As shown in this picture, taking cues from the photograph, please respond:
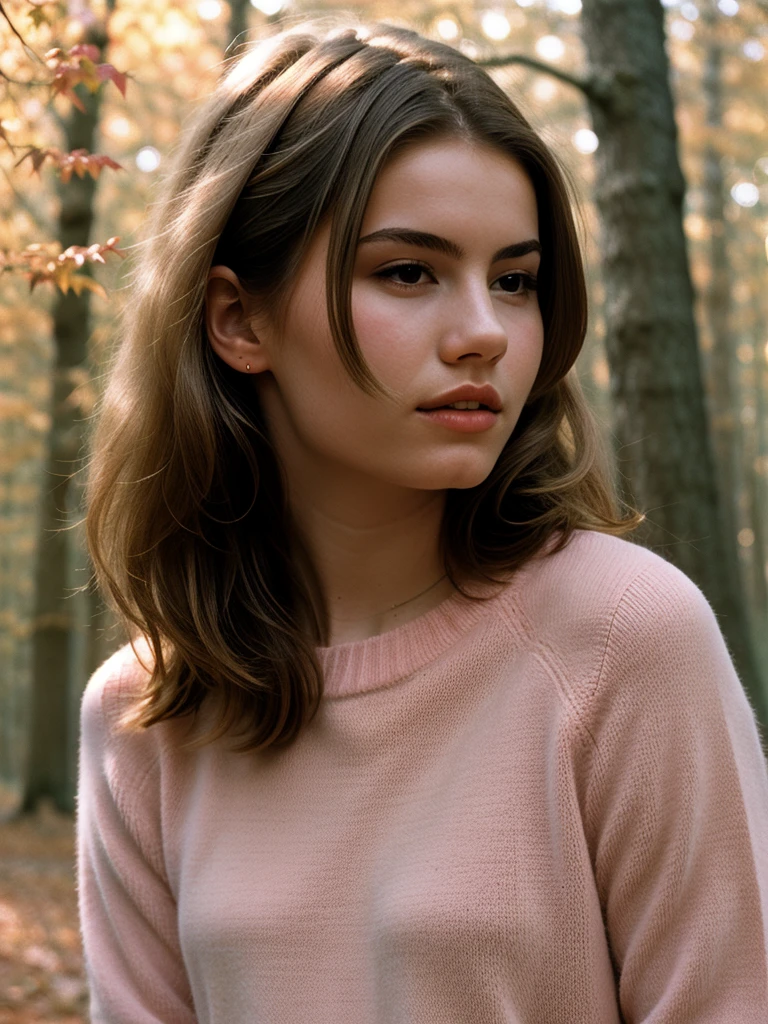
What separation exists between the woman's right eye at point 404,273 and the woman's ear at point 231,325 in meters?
0.33

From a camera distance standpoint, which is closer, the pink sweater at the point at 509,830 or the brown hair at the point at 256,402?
the pink sweater at the point at 509,830

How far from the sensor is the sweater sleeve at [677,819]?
1.86 metres

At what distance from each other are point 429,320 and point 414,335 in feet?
0.12

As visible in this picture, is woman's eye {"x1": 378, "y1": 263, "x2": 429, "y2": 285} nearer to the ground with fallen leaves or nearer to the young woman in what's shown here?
the young woman

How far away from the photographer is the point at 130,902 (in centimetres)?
248

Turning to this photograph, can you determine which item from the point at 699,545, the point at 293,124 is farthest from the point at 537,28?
the point at 293,124

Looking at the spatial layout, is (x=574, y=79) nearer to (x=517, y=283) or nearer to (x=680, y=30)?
(x=517, y=283)

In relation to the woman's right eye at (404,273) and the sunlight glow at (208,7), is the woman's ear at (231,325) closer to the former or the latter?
the woman's right eye at (404,273)

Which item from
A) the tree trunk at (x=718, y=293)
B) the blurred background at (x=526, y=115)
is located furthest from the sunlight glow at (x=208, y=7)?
the tree trunk at (x=718, y=293)

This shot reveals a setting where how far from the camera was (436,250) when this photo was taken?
2.00 metres

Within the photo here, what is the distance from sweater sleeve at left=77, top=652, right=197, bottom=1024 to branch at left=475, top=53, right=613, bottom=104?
2.78 meters

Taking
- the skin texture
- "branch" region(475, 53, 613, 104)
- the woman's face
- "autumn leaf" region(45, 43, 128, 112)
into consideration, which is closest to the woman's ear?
the skin texture

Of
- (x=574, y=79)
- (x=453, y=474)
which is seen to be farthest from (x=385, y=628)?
(x=574, y=79)

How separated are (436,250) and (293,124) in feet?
1.26
